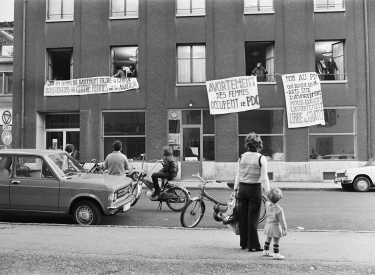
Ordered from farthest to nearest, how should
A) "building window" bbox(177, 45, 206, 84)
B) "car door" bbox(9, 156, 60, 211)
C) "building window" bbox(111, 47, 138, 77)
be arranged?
1. "building window" bbox(111, 47, 138, 77)
2. "building window" bbox(177, 45, 206, 84)
3. "car door" bbox(9, 156, 60, 211)

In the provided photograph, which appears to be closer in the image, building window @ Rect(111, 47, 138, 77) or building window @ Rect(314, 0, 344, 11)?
building window @ Rect(314, 0, 344, 11)

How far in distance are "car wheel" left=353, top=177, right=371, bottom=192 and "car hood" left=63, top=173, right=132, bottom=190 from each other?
10.2 metres

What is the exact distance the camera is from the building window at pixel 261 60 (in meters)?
17.7

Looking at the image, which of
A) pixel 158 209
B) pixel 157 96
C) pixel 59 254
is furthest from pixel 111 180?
pixel 157 96

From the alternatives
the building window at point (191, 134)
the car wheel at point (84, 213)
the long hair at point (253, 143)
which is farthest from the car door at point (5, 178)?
the building window at point (191, 134)

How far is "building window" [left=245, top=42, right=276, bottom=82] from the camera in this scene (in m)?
17.7

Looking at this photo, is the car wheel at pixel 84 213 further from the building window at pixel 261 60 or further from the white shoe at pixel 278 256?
the building window at pixel 261 60

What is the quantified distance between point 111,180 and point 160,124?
9924 mm

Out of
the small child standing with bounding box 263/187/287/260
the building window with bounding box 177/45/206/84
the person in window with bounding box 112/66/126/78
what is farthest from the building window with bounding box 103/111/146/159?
the small child standing with bounding box 263/187/287/260

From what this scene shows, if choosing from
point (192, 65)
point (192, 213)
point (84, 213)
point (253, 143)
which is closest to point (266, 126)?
point (192, 65)

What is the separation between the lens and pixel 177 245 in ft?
18.5

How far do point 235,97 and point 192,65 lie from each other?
2.77 m

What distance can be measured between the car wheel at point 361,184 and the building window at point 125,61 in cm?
1156

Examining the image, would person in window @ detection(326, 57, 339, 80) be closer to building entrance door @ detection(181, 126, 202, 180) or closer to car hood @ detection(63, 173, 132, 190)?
building entrance door @ detection(181, 126, 202, 180)
